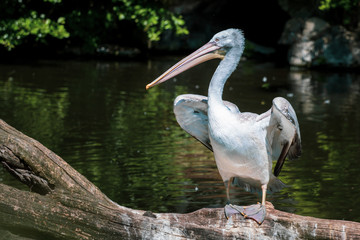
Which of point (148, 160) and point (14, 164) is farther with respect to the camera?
point (148, 160)

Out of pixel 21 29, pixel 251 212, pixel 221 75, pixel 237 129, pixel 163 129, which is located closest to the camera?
pixel 251 212

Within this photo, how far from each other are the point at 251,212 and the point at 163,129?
4.12 m

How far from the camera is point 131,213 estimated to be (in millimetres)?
3531

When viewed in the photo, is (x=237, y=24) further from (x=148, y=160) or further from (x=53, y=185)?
(x=53, y=185)

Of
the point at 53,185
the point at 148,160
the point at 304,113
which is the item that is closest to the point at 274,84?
the point at 304,113

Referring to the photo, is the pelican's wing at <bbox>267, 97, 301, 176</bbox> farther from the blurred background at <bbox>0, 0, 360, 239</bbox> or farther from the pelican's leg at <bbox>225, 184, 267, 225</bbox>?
the blurred background at <bbox>0, 0, 360, 239</bbox>

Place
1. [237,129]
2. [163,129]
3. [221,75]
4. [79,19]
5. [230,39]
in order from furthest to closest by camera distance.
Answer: [79,19], [163,129], [230,39], [221,75], [237,129]

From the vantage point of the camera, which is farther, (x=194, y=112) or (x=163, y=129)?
(x=163, y=129)

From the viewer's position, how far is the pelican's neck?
376 centimetres

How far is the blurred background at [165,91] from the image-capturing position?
5328 mm

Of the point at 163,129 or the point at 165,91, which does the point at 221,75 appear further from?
the point at 165,91

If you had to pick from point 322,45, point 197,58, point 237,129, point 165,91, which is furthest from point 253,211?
point 322,45

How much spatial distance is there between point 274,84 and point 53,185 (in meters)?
8.02

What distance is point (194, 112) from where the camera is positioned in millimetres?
4078
